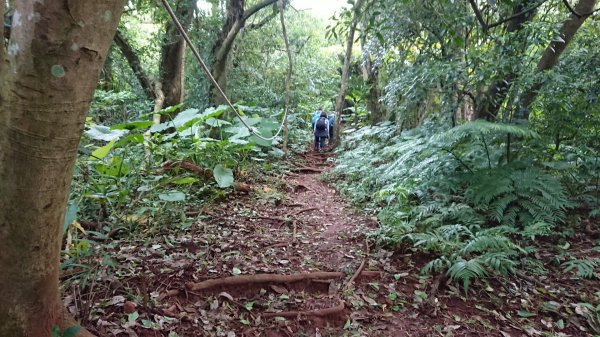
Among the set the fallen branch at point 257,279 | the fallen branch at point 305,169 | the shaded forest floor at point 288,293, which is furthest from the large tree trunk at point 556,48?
the fallen branch at point 305,169

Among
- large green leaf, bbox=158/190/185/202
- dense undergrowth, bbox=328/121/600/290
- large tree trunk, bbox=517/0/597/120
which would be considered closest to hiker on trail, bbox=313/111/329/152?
dense undergrowth, bbox=328/121/600/290

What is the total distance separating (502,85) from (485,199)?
184cm

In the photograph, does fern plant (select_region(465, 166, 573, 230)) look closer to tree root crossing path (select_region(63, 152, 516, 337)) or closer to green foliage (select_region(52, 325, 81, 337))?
tree root crossing path (select_region(63, 152, 516, 337))

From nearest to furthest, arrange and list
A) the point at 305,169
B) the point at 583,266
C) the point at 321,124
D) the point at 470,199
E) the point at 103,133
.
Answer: the point at 583,266 → the point at 470,199 → the point at 103,133 → the point at 305,169 → the point at 321,124

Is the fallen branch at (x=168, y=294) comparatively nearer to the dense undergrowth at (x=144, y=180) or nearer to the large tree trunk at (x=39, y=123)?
the dense undergrowth at (x=144, y=180)

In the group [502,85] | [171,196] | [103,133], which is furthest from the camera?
[502,85]

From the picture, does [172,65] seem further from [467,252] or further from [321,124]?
[467,252]

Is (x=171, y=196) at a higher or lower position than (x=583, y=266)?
higher

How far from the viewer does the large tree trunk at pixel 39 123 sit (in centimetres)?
106

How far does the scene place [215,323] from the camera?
2318 mm

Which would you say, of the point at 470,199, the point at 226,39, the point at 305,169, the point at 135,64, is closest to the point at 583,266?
the point at 470,199

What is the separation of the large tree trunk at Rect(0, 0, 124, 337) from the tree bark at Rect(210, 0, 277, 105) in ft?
22.7

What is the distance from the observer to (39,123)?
1.12 metres

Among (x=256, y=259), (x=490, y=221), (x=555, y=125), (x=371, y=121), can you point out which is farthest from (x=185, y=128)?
(x=371, y=121)
